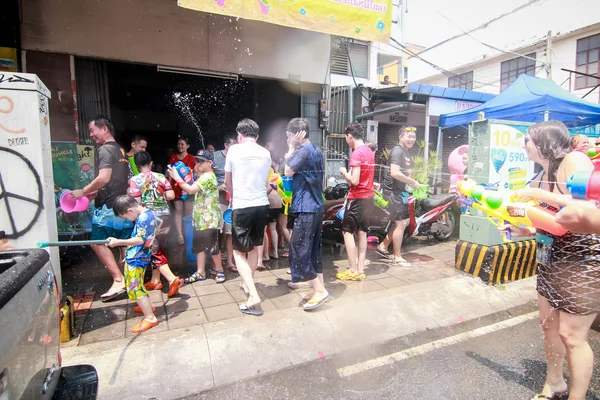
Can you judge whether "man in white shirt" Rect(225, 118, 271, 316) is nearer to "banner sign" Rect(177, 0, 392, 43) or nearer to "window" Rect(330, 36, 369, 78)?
"banner sign" Rect(177, 0, 392, 43)

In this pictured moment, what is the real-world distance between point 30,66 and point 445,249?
7.43m

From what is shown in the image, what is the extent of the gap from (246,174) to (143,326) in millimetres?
1705

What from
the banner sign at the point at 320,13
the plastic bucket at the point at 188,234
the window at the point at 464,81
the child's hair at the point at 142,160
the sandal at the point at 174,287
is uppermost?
the window at the point at 464,81

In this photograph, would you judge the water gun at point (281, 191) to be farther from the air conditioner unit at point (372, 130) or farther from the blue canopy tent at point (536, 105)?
the blue canopy tent at point (536, 105)

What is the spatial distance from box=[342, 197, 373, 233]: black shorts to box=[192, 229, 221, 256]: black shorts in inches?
66.5

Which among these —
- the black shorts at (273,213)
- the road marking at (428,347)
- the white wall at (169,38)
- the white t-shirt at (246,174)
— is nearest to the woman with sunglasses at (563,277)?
the road marking at (428,347)

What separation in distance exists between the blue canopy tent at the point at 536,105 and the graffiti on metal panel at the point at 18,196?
7853 mm

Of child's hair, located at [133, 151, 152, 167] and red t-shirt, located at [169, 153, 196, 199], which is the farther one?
red t-shirt, located at [169, 153, 196, 199]

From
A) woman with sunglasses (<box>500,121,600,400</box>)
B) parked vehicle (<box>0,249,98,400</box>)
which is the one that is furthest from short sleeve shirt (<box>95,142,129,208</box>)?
woman with sunglasses (<box>500,121,600,400</box>)

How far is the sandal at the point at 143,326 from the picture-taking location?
10.1 feet

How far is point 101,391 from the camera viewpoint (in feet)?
7.70

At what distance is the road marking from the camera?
276 centimetres

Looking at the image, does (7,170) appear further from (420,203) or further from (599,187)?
(420,203)

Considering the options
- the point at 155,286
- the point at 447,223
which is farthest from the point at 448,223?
the point at 155,286
